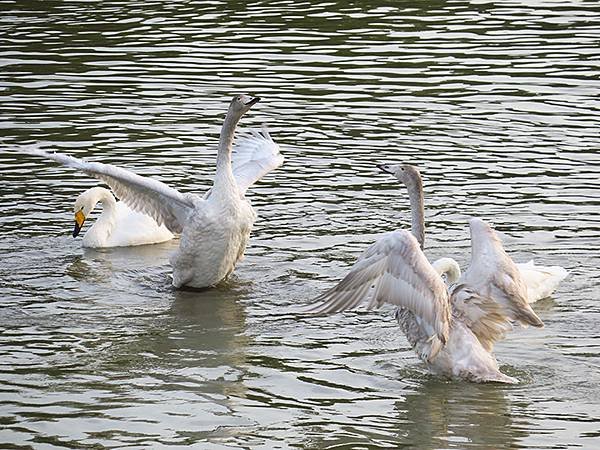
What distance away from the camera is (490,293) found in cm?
1080

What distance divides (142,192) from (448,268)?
123 inches

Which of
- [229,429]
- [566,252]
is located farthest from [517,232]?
[229,429]

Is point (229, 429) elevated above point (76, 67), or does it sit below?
below

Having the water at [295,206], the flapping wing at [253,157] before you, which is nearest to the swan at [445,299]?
the water at [295,206]

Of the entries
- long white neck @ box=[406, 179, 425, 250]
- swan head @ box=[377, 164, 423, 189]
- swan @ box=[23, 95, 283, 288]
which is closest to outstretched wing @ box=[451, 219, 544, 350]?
long white neck @ box=[406, 179, 425, 250]

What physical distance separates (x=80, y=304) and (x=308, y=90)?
7.50 meters

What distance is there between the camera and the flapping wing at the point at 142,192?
1327 centimetres

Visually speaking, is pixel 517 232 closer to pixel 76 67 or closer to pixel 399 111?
pixel 399 111

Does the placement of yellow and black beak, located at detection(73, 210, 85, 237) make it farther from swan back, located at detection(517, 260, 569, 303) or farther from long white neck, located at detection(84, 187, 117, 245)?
swan back, located at detection(517, 260, 569, 303)

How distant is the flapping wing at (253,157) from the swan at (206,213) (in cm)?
83

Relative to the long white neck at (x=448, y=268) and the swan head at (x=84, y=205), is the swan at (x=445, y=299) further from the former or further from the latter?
the swan head at (x=84, y=205)

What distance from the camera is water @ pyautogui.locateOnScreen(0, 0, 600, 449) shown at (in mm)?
9930

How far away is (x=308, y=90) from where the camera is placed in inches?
765

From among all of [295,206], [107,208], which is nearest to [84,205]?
[107,208]
